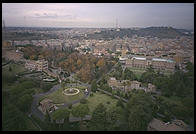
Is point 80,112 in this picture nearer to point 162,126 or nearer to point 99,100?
point 99,100

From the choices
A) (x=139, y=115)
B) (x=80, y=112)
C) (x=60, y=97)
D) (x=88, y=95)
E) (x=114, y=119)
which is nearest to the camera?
(x=139, y=115)

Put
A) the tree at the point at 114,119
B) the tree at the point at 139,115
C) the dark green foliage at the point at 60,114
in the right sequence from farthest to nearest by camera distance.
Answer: the dark green foliage at the point at 60,114
the tree at the point at 114,119
the tree at the point at 139,115

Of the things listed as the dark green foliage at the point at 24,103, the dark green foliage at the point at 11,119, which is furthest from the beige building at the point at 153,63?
the dark green foliage at the point at 11,119

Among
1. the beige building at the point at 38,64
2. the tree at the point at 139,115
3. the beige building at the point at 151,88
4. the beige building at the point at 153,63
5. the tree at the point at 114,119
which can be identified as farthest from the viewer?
the beige building at the point at 153,63

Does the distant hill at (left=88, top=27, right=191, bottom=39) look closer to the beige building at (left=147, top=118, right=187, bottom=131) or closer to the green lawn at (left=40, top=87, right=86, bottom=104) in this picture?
the beige building at (left=147, top=118, right=187, bottom=131)

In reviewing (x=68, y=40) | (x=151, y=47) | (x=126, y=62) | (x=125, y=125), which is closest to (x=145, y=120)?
(x=125, y=125)

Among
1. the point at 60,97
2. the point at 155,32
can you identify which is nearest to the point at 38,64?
the point at 60,97

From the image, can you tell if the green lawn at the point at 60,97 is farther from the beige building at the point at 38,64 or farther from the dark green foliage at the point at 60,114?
the beige building at the point at 38,64

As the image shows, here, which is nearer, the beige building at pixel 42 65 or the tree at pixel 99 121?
the tree at pixel 99 121

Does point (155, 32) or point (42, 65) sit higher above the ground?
point (155, 32)

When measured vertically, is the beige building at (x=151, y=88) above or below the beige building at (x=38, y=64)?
below

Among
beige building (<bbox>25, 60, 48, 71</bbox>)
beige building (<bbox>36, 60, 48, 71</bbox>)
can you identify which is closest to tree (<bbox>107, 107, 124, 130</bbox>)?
beige building (<bbox>25, 60, 48, 71</bbox>)

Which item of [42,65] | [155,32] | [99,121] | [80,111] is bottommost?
[80,111]
